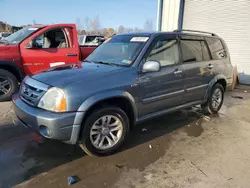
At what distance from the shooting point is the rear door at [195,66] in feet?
14.9

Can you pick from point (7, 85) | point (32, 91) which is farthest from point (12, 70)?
point (32, 91)

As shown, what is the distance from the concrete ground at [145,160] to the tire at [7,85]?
120 cm

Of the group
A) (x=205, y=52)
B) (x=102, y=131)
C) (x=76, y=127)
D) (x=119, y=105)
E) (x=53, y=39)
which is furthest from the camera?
(x=53, y=39)

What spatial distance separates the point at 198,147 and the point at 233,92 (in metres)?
5.28

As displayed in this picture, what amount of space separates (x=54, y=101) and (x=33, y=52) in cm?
356

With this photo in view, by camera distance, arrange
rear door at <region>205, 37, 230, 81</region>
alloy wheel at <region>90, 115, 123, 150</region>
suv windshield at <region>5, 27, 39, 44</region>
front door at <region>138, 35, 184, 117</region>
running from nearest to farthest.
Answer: alloy wheel at <region>90, 115, 123, 150</region> → front door at <region>138, 35, 184, 117</region> → rear door at <region>205, 37, 230, 81</region> → suv windshield at <region>5, 27, 39, 44</region>

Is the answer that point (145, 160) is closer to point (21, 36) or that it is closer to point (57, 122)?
point (57, 122)

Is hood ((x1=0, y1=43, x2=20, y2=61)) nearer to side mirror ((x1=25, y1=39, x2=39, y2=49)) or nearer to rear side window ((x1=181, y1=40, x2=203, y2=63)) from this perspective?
side mirror ((x1=25, y1=39, x2=39, y2=49))

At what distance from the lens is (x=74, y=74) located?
11.2 feet

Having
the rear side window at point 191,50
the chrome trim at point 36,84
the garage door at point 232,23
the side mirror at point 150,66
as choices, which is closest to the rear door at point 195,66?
the rear side window at point 191,50

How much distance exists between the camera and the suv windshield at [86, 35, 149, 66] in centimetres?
388

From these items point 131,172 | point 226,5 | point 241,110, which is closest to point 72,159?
point 131,172

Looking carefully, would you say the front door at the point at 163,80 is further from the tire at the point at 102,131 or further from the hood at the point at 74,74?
the hood at the point at 74,74

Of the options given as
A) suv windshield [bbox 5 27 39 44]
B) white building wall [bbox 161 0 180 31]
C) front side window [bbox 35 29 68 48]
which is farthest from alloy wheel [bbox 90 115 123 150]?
white building wall [bbox 161 0 180 31]
